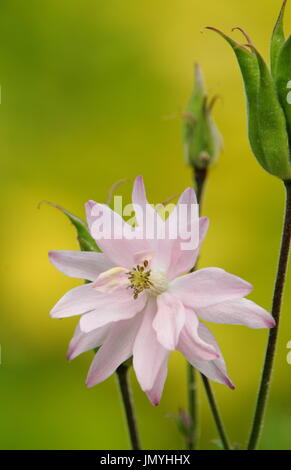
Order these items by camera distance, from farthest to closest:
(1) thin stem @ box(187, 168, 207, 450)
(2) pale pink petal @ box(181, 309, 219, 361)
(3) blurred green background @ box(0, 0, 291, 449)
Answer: (3) blurred green background @ box(0, 0, 291, 449)
(1) thin stem @ box(187, 168, 207, 450)
(2) pale pink petal @ box(181, 309, 219, 361)

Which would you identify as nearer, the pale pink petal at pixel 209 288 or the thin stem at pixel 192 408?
the pale pink petal at pixel 209 288

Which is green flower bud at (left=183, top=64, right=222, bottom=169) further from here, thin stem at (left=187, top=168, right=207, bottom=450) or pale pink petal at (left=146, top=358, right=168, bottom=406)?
pale pink petal at (left=146, top=358, right=168, bottom=406)

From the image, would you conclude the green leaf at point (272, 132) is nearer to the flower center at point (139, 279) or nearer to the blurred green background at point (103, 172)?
the flower center at point (139, 279)

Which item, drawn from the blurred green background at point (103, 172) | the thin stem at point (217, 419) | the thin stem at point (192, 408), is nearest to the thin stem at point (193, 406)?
the thin stem at point (192, 408)

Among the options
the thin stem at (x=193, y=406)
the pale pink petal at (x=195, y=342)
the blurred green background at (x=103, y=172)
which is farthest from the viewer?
the blurred green background at (x=103, y=172)

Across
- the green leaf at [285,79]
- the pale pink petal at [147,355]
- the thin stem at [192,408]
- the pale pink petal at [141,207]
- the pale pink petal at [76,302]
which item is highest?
the green leaf at [285,79]

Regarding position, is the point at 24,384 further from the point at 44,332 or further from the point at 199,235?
the point at 199,235

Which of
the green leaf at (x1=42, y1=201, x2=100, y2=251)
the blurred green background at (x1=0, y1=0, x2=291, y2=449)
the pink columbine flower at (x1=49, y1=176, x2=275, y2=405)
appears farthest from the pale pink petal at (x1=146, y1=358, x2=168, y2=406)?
the blurred green background at (x1=0, y1=0, x2=291, y2=449)

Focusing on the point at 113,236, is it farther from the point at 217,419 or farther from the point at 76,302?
the point at 217,419
